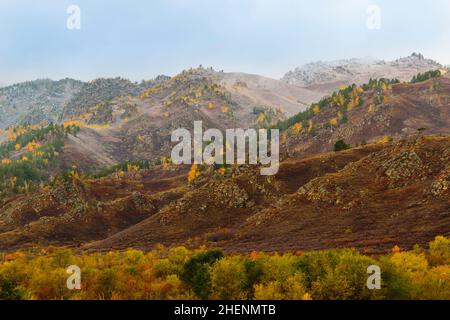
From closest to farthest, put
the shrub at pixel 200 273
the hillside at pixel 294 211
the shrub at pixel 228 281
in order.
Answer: the shrub at pixel 228 281
the shrub at pixel 200 273
the hillside at pixel 294 211

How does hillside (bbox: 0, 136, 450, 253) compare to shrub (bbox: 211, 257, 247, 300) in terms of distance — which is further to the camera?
hillside (bbox: 0, 136, 450, 253)

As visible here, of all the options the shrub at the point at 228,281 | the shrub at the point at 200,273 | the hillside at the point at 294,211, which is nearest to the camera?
the shrub at the point at 228,281

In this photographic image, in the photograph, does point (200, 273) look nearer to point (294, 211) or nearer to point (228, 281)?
point (228, 281)

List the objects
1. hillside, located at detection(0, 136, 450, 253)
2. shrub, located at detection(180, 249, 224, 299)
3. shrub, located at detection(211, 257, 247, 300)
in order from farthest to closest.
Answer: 1. hillside, located at detection(0, 136, 450, 253)
2. shrub, located at detection(180, 249, 224, 299)
3. shrub, located at detection(211, 257, 247, 300)

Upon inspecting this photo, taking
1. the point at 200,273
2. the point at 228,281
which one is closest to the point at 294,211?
the point at 200,273

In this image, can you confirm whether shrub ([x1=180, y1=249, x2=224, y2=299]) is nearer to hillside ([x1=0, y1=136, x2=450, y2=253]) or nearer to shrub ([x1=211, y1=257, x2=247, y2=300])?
shrub ([x1=211, y1=257, x2=247, y2=300])

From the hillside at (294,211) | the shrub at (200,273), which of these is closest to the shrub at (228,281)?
the shrub at (200,273)

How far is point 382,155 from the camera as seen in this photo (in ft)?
317

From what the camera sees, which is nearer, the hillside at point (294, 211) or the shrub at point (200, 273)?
the shrub at point (200, 273)

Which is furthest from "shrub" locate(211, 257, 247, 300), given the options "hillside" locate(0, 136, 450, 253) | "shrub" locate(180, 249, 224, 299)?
"hillside" locate(0, 136, 450, 253)

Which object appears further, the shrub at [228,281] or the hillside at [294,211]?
the hillside at [294,211]

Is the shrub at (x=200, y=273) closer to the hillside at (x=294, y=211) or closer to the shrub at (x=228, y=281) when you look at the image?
the shrub at (x=228, y=281)

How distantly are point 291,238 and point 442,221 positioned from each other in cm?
2509
